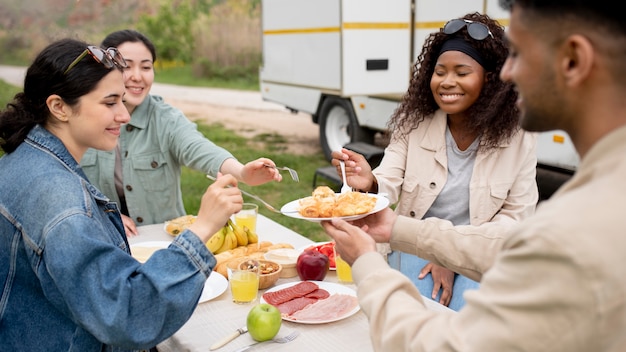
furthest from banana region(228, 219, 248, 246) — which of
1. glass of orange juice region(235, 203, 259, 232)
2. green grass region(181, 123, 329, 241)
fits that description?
green grass region(181, 123, 329, 241)

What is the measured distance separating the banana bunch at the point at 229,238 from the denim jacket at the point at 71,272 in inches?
33.2

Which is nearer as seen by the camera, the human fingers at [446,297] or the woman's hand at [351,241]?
the woman's hand at [351,241]

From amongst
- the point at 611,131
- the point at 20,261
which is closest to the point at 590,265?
the point at 611,131

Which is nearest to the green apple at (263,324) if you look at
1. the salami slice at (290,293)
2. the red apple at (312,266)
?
the salami slice at (290,293)

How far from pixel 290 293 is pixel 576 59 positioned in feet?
4.86

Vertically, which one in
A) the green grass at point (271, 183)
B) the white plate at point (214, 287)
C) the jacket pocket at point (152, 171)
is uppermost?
the jacket pocket at point (152, 171)

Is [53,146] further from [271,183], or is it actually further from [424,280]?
[271,183]

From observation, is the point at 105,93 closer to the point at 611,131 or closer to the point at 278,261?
the point at 278,261

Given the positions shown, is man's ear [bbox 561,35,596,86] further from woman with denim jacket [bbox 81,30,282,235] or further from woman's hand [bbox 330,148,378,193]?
woman with denim jacket [bbox 81,30,282,235]

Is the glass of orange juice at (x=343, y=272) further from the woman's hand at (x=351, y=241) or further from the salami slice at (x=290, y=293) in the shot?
the woman's hand at (x=351, y=241)

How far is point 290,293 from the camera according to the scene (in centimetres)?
234

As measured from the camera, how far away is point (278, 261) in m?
2.63

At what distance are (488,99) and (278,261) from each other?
139cm

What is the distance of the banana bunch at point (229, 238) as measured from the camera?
9.14 feet
